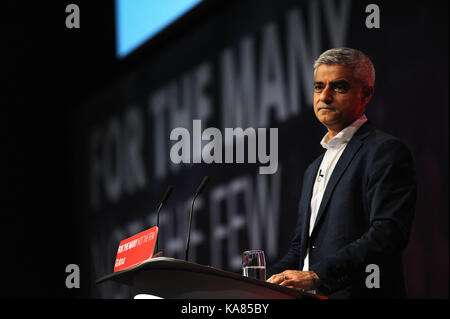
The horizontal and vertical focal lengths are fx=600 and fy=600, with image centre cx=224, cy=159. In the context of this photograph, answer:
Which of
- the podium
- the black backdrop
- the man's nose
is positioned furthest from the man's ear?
the black backdrop

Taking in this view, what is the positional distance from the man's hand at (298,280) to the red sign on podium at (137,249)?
0.35m

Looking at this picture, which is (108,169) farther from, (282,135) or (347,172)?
(347,172)

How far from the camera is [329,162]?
195cm

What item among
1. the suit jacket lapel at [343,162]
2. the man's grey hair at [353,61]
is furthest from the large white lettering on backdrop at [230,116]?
the suit jacket lapel at [343,162]

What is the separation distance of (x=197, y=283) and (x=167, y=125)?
2.91 meters

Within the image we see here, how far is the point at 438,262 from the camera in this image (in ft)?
8.58

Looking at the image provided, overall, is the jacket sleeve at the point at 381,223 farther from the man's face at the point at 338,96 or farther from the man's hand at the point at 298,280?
the man's face at the point at 338,96

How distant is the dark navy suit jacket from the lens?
5.37ft

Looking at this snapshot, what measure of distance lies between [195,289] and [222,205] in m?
2.30

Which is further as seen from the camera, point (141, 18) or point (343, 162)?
point (141, 18)

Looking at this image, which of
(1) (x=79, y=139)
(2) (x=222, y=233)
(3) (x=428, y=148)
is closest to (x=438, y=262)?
(3) (x=428, y=148)

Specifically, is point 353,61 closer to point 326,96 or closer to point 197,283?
point 326,96

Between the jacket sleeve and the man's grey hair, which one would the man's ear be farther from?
the jacket sleeve

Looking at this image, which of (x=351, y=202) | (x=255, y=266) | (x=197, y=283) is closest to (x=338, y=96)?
(x=351, y=202)
